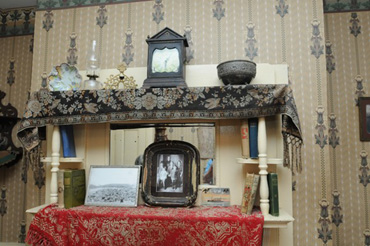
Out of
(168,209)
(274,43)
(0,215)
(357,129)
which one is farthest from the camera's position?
(0,215)

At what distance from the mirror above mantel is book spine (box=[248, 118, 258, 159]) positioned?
0.90 ft

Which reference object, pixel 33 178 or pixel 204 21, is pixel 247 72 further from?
pixel 33 178

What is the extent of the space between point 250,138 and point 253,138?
0.02 meters

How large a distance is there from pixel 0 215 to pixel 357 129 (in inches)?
150

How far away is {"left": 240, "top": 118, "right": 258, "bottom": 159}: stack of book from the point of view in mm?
1877

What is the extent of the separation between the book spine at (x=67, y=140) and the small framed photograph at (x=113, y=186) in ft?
0.65

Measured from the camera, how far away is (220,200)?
1989 millimetres

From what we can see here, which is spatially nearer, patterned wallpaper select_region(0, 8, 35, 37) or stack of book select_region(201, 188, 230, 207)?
stack of book select_region(201, 188, 230, 207)

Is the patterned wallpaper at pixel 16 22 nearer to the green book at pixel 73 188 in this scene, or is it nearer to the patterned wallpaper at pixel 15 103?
the patterned wallpaper at pixel 15 103

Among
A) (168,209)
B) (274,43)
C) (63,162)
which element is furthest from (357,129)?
(63,162)

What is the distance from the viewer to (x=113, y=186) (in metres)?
2.02

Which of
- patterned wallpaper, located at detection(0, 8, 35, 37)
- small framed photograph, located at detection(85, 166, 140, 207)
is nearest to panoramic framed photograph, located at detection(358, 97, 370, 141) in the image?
small framed photograph, located at detection(85, 166, 140, 207)

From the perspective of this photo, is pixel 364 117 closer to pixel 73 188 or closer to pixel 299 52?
pixel 299 52

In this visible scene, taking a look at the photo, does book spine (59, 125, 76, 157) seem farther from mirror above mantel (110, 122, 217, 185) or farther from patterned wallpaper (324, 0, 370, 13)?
patterned wallpaper (324, 0, 370, 13)
